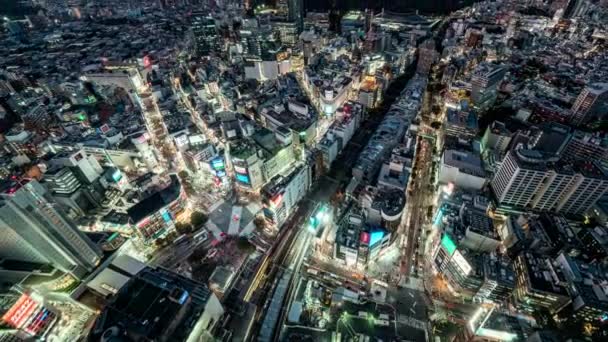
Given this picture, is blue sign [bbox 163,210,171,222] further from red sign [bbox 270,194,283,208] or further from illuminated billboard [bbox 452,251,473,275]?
illuminated billboard [bbox 452,251,473,275]

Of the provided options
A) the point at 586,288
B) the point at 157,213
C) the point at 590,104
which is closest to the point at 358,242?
the point at 586,288

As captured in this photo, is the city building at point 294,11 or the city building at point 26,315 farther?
the city building at point 294,11

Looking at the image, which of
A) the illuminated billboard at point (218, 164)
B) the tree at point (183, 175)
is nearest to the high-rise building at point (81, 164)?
the tree at point (183, 175)

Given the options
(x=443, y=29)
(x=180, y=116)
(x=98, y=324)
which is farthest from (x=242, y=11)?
(x=98, y=324)

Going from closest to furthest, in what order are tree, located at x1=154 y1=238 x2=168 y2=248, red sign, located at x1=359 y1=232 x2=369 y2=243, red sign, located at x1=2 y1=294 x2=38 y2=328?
red sign, located at x1=2 y1=294 x2=38 y2=328 < red sign, located at x1=359 y1=232 x2=369 y2=243 < tree, located at x1=154 y1=238 x2=168 y2=248

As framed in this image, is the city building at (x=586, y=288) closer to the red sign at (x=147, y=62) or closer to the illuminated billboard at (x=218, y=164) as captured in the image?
the illuminated billboard at (x=218, y=164)

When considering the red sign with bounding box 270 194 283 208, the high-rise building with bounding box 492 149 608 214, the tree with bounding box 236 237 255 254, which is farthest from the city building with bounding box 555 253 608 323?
the tree with bounding box 236 237 255 254
